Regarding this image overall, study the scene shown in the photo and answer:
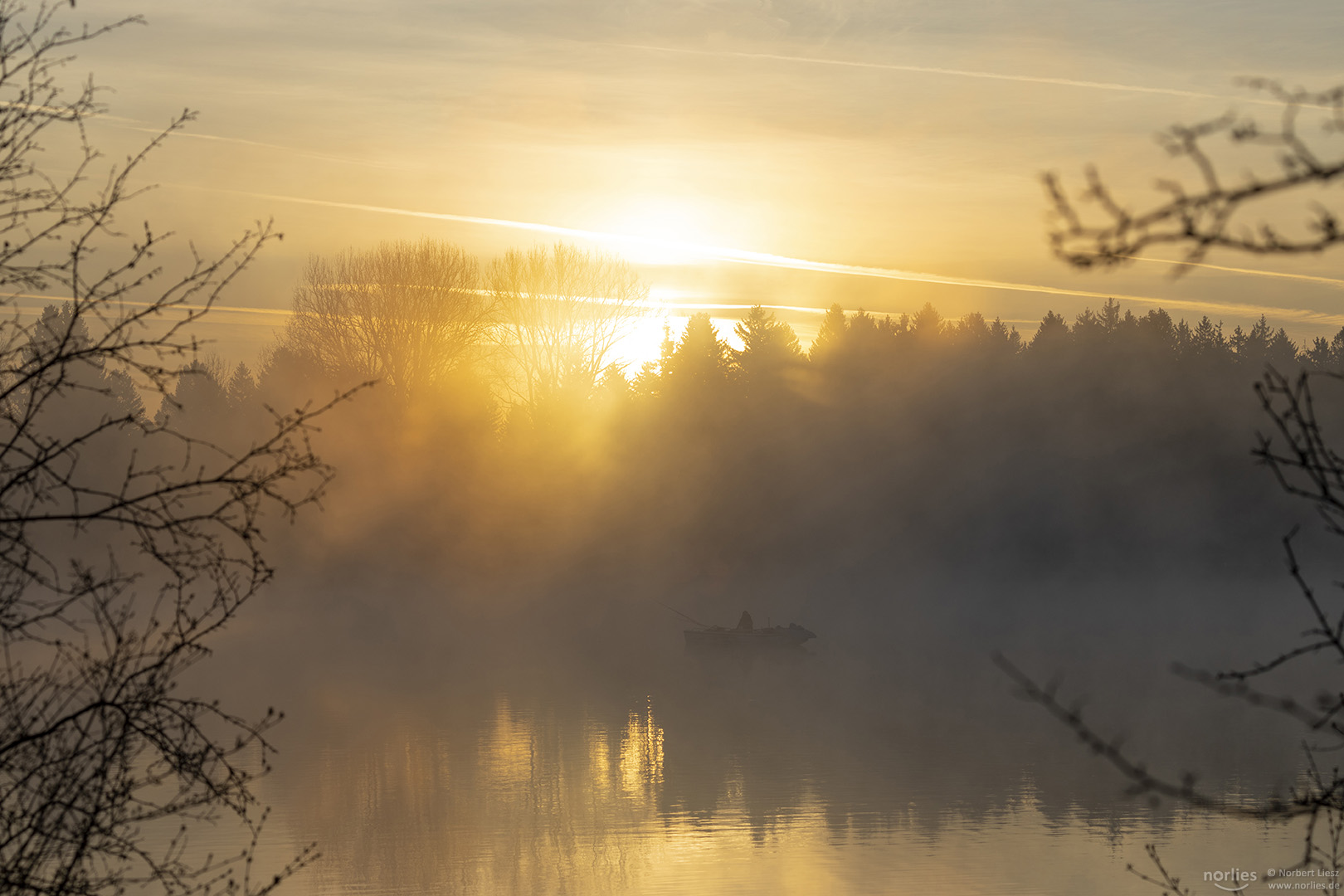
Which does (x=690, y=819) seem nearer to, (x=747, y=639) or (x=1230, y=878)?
(x=1230, y=878)

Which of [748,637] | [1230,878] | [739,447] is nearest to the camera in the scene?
[1230,878]

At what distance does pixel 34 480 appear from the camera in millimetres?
4969

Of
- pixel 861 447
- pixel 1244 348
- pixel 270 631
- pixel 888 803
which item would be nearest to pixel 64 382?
pixel 888 803

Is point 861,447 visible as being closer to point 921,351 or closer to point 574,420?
point 921,351

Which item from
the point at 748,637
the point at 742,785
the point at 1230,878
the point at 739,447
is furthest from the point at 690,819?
the point at 739,447

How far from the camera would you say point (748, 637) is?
4456 cm

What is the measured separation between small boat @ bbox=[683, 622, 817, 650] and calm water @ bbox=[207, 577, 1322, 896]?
2499 millimetres

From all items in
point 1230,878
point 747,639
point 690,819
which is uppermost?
point 747,639

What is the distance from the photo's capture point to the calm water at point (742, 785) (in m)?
19.6

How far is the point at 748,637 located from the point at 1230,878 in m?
26.9

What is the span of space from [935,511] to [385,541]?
2630 cm

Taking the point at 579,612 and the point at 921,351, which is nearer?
the point at 579,612

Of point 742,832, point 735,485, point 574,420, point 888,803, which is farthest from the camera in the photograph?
point 735,485

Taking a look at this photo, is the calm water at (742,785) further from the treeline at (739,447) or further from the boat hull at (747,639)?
the treeline at (739,447)
